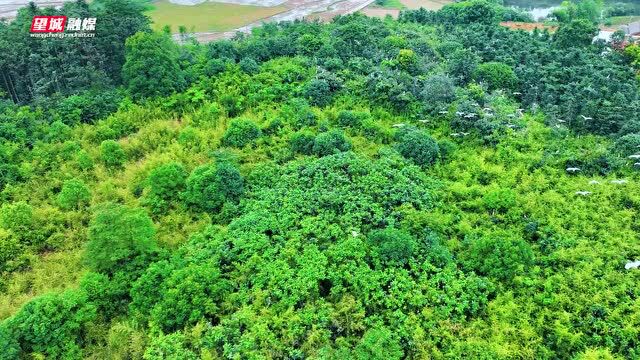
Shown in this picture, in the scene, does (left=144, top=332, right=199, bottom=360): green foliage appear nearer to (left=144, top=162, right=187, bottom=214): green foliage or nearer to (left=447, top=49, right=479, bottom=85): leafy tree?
(left=144, top=162, right=187, bottom=214): green foliage

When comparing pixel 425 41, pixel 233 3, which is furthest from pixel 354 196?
pixel 233 3

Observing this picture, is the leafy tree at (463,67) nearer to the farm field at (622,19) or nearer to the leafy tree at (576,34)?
the leafy tree at (576,34)

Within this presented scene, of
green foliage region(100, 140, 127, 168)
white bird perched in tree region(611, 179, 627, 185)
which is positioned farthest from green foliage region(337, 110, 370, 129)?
white bird perched in tree region(611, 179, 627, 185)

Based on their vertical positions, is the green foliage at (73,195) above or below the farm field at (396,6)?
below

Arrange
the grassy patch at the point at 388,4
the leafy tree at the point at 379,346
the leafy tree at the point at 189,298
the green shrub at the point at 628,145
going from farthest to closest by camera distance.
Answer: the grassy patch at the point at 388,4
the green shrub at the point at 628,145
the leafy tree at the point at 189,298
the leafy tree at the point at 379,346

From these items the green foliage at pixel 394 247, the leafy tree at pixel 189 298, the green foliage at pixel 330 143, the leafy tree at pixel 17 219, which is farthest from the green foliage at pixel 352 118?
the leafy tree at pixel 17 219

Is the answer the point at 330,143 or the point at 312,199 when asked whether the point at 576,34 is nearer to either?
the point at 330,143
